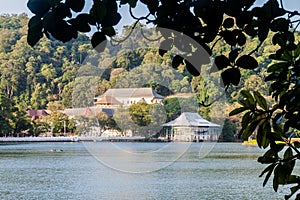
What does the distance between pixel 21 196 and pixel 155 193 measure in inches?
82.6

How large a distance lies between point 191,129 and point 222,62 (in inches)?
1386

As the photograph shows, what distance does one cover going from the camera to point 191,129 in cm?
3584

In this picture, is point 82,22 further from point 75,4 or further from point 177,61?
point 177,61

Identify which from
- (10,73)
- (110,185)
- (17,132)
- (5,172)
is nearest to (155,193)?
(110,185)

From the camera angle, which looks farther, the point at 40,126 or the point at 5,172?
the point at 40,126

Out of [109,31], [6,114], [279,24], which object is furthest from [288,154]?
[6,114]

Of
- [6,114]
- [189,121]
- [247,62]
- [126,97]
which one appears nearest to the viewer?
[247,62]

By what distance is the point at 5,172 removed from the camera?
564 inches

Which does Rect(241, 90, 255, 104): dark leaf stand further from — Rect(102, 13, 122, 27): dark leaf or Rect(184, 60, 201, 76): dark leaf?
Rect(102, 13, 122, 27): dark leaf

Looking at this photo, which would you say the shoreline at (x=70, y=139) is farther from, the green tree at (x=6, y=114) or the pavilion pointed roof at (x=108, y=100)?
the pavilion pointed roof at (x=108, y=100)

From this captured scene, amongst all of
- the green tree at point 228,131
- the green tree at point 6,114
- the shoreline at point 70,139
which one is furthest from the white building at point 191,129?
the green tree at point 6,114

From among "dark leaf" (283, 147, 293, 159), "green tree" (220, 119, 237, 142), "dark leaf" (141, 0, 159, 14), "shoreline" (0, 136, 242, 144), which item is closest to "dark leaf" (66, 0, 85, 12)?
"dark leaf" (141, 0, 159, 14)

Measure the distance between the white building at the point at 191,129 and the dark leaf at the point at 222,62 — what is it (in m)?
33.4

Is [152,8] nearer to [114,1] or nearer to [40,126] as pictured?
[114,1]
